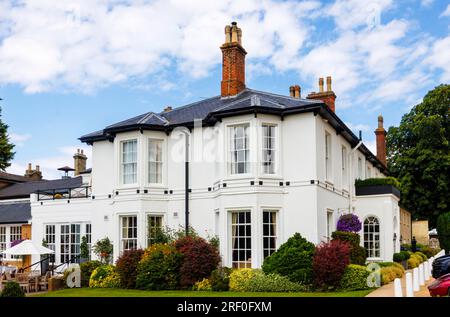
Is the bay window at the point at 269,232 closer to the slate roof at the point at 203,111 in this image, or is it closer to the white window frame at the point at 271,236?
the white window frame at the point at 271,236

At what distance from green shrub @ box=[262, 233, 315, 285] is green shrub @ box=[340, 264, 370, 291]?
1300 mm

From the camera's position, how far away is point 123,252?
2469 cm

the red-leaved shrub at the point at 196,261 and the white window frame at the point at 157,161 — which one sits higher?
the white window frame at the point at 157,161

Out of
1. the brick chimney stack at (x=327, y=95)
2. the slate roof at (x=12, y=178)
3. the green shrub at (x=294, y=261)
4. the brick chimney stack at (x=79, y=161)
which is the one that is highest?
the brick chimney stack at (x=327, y=95)

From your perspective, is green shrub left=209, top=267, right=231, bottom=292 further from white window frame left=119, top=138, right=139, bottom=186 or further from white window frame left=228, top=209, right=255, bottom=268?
white window frame left=119, top=138, right=139, bottom=186

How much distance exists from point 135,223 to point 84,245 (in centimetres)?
383

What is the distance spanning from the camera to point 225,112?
77.4 feet

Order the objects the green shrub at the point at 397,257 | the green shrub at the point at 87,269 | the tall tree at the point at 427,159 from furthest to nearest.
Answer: the tall tree at the point at 427,159 < the green shrub at the point at 397,257 < the green shrub at the point at 87,269

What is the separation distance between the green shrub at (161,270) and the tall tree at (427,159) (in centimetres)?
3190

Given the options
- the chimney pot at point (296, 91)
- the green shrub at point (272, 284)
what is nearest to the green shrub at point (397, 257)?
the green shrub at point (272, 284)

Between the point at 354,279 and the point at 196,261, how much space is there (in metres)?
6.14

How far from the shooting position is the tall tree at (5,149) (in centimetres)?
4244
